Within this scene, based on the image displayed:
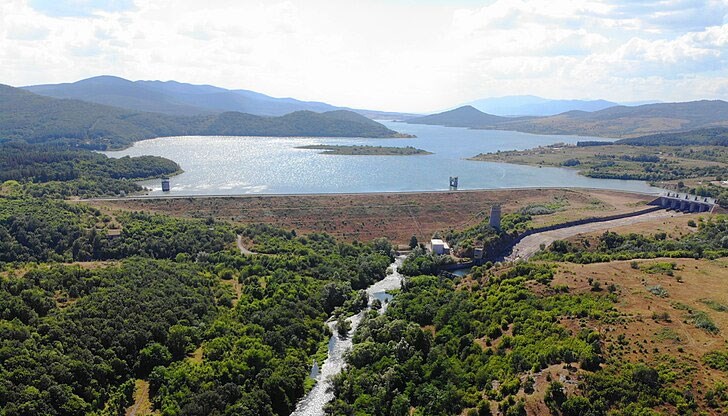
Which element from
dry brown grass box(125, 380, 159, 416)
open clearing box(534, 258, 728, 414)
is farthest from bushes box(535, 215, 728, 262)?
dry brown grass box(125, 380, 159, 416)

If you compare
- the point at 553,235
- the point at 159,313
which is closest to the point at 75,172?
the point at 159,313

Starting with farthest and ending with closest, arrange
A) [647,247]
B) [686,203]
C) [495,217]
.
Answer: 1. [686,203]
2. [495,217]
3. [647,247]

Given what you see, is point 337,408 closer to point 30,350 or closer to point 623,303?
point 30,350

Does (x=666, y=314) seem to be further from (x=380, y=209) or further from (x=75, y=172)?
(x=75, y=172)

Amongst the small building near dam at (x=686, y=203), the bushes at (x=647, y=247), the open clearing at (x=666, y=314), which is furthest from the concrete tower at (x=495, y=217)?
the small building near dam at (x=686, y=203)

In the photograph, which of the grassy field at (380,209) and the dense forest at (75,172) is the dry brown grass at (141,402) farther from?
the dense forest at (75,172)

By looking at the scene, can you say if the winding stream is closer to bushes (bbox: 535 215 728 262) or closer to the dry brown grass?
the dry brown grass

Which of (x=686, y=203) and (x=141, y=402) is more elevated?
(x=686, y=203)

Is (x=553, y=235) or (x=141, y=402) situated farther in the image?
(x=553, y=235)
